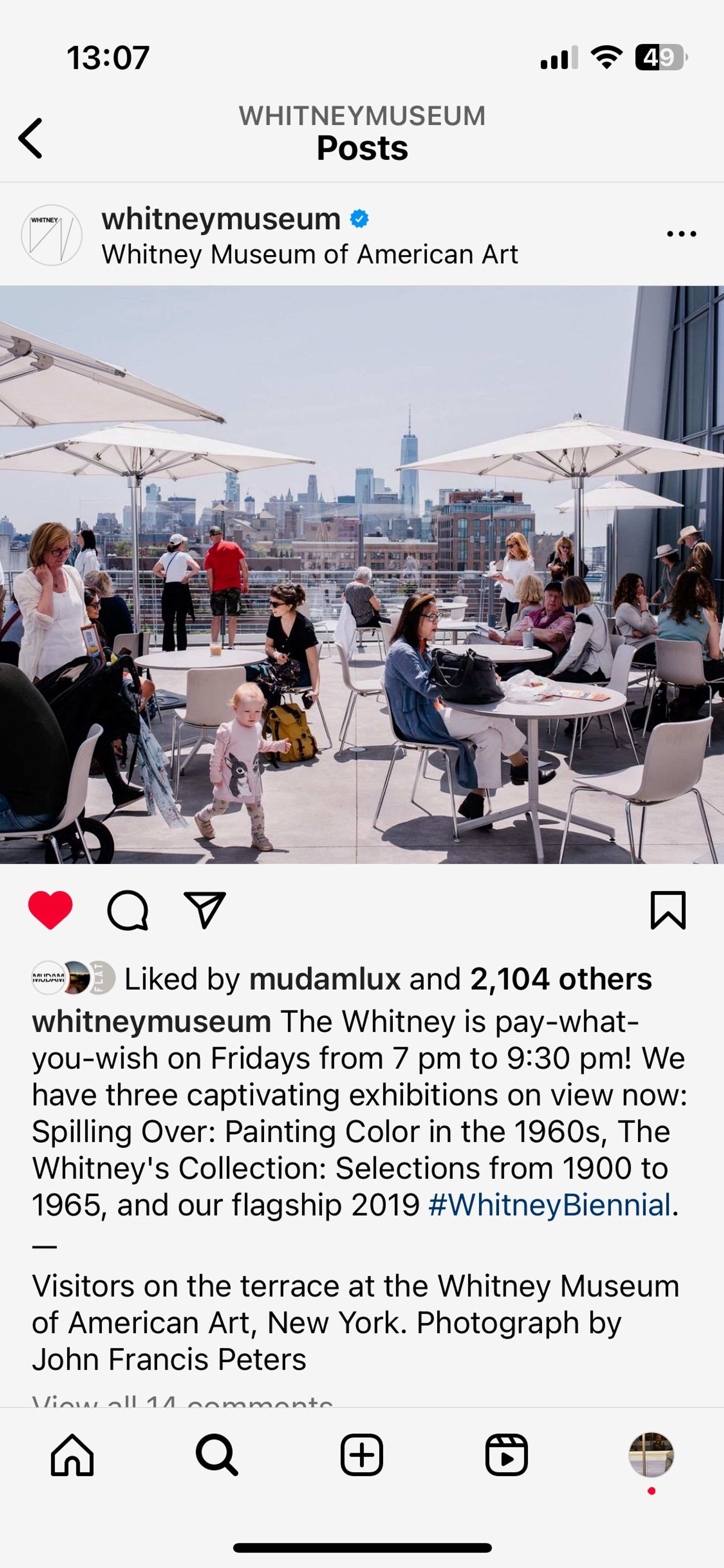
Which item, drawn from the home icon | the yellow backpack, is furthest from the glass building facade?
the home icon

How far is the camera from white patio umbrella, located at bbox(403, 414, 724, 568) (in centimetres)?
702

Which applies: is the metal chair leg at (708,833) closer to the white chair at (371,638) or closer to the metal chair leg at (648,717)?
the metal chair leg at (648,717)

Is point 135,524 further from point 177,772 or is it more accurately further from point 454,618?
point 177,772

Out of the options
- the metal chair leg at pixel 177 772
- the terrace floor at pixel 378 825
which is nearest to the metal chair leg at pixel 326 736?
the terrace floor at pixel 378 825

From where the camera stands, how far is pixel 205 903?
1.28 meters

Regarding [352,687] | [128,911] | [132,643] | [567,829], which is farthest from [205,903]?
[132,643]

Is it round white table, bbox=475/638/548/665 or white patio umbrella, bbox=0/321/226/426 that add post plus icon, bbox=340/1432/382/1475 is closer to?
white patio umbrella, bbox=0/321/226/426

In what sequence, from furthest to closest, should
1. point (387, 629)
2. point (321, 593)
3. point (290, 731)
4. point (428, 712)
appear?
point (321, 593) → point (387, 629) → point (290, 731) → point (428, 712)

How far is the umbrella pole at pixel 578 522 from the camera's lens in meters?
8.34

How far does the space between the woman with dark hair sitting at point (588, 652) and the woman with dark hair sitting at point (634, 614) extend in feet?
4.25

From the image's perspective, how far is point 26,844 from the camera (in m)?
5.03

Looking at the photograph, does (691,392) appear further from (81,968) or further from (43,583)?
(81,968)

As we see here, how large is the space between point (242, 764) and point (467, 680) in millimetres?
1066
